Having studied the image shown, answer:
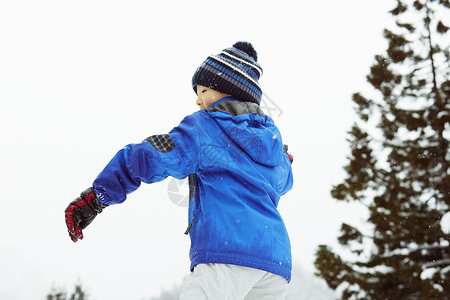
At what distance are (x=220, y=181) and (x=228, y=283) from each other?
45 cm

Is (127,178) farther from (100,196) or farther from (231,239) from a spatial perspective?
(231,239)

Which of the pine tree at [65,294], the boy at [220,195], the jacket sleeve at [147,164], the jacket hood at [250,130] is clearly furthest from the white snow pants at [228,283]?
the pine tree at [65,294]

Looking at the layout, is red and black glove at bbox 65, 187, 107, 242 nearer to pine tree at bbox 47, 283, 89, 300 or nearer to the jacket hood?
the jacket hood

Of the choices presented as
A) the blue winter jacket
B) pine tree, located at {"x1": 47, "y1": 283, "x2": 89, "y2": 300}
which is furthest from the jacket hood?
pine tree, located at {"x1": 47, "y1": 283, "x2": 89, "y2": 300}

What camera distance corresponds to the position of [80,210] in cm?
193

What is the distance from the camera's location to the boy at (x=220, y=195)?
182cm

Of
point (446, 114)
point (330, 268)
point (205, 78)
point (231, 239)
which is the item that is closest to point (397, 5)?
point (446, 114)

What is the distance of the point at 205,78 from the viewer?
7.93ft

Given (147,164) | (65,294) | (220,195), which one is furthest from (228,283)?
(65,294)

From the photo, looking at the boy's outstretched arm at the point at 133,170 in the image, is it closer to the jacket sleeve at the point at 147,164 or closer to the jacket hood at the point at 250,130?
the jacket sleeve at the point at 147,164

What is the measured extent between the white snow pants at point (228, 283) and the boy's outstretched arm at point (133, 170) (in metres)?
0.46

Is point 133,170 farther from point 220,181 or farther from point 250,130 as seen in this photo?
point 250,130

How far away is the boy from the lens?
182 centimetres

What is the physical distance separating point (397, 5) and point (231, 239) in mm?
9956
